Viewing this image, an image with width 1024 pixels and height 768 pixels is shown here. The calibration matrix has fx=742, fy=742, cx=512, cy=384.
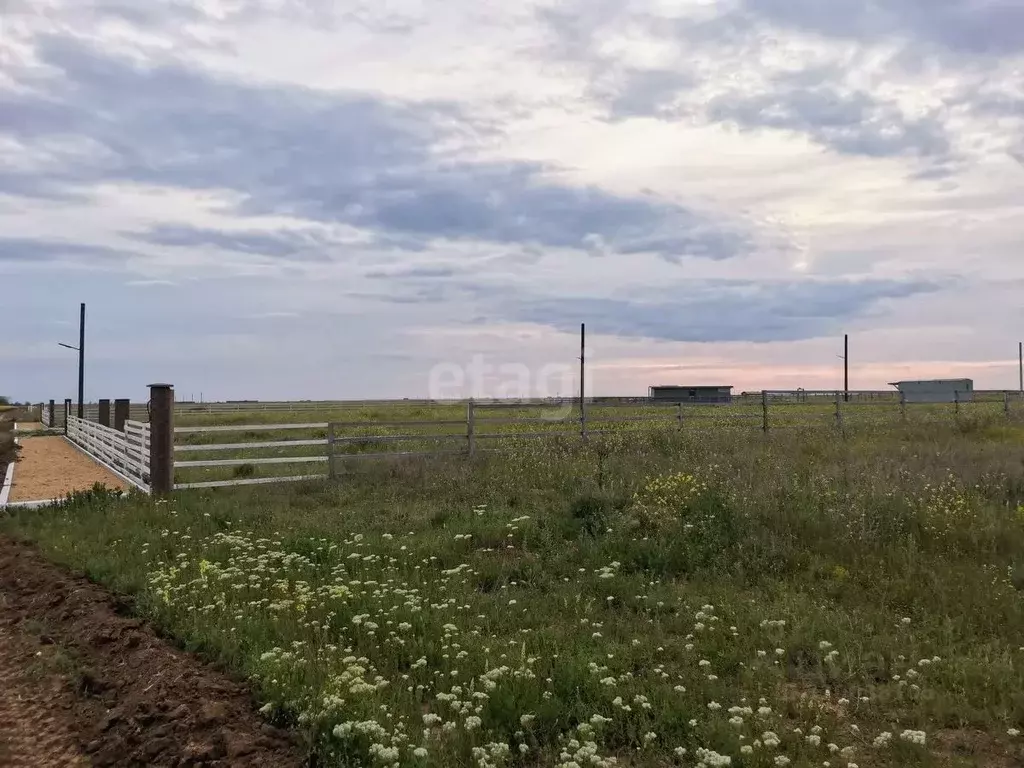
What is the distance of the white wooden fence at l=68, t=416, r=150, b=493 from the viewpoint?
14.1 meters

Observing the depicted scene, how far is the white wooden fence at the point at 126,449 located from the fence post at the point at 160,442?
0.46 meters

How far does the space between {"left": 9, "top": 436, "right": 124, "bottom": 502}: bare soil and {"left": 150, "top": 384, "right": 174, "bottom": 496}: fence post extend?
1.55 meters

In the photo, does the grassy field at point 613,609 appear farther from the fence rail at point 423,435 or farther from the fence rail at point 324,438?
the fence rail at point 423,435

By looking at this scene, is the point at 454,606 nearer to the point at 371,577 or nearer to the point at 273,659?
the point at 371,577

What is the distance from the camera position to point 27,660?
6133 mm

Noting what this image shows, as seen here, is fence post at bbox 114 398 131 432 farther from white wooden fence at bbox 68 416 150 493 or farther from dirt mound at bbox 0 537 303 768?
dirt mound at bbox 0 537 303 768

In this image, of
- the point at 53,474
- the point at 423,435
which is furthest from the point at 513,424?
the point at 53,474

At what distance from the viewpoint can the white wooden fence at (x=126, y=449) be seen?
46.3ft

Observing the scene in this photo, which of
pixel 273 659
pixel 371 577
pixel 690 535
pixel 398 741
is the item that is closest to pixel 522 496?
pixel 690 535

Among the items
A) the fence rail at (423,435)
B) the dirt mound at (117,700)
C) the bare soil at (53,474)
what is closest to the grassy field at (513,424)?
the fence rail at (423,435)

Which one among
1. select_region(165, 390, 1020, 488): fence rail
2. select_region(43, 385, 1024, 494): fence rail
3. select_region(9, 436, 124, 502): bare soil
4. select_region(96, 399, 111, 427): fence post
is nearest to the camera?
select_region(43, 385, 1024, 494): fence rail

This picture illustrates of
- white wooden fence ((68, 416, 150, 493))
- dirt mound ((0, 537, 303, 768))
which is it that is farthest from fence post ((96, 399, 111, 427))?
dirt mound ((0, 537, 303, 768))

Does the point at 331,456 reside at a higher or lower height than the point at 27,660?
higher

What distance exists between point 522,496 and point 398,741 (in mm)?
7551
